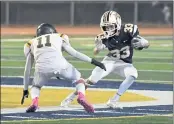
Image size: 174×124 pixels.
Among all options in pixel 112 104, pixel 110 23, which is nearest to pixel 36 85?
pixel 110 23

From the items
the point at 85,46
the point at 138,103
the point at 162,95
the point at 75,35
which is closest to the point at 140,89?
the point at 162,95

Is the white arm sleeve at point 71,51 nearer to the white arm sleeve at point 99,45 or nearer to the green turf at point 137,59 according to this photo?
the white arm sleeve at point 99,45

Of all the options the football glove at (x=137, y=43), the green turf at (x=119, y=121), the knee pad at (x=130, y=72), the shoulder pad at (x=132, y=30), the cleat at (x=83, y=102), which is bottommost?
the green turf at (x=119, y=121)

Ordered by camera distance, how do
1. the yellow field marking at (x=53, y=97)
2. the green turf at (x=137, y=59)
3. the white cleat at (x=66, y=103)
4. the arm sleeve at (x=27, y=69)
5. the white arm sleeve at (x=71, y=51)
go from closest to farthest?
the white arm sleeve at (x=71, y=51) → the arm sleeve at (x=27, y=69) → the white cleat at (x=66, y=103) → the yellow field marking at (x=53, y=97) → the green turf at (x=137, y=59)

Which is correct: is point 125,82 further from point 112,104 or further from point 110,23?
point 110,23

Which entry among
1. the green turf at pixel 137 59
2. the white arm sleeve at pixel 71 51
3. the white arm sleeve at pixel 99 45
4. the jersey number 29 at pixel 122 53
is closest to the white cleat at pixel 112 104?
the jersey number 29 at pixel 122 53

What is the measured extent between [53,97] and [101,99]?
88cm

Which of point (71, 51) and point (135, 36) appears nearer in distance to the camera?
point (71, 51)

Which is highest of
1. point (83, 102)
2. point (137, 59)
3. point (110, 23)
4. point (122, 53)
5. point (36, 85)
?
point (110, 23)

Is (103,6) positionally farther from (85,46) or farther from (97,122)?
(97,122)

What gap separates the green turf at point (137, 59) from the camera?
731 inches

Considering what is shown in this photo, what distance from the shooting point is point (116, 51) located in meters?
12.4

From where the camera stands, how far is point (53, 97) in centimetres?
1385

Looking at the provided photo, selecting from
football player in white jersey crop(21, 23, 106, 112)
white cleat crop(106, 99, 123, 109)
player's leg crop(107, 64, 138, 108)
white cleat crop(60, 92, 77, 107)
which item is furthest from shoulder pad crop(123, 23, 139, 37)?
football player in white jersey crop(21, 23, 106, 112)
